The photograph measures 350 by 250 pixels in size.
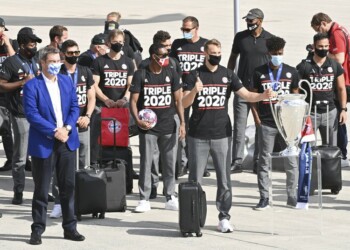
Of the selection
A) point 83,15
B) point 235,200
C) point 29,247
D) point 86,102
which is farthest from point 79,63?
point 83,15

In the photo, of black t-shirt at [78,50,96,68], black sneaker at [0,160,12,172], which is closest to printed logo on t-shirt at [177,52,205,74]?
black t-shirt at [78,50,96,68]

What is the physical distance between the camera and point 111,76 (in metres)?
14.8

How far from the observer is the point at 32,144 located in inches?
475

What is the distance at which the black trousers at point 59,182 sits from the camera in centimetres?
1212

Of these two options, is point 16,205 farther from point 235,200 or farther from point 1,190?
point 235,200

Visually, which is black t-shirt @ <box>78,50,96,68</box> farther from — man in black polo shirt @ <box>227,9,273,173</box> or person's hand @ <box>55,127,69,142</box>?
person's hand @ <box>55,127,69,142</box>

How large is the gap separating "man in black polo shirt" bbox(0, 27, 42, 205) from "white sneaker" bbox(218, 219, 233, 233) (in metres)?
2.63

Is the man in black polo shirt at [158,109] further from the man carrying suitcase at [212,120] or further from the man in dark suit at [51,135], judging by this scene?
the man in dark suit at [51,135]

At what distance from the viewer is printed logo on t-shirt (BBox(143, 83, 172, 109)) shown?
13.7m

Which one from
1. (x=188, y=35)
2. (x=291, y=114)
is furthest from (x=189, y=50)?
(x=291, y=114)

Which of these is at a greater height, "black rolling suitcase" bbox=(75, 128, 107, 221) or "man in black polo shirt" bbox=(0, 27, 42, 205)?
"man in black polo shirt" bbox=(0, 27, 42, 205)

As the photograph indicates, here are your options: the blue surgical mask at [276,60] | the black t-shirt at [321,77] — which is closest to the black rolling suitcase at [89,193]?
the blue surgical mask at [276,60]

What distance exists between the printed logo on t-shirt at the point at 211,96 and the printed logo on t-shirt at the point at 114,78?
209 centimetres

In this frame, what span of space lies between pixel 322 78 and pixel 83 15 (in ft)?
62.8
